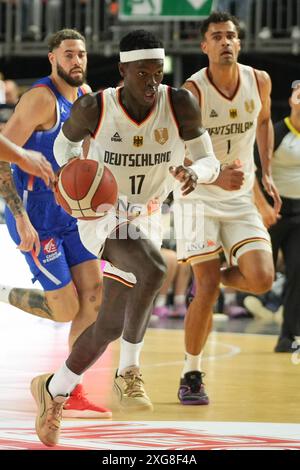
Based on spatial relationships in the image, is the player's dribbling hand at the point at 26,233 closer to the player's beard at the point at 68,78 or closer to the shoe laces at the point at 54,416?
the player's beard at the point at 68,78

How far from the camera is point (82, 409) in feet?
21.7

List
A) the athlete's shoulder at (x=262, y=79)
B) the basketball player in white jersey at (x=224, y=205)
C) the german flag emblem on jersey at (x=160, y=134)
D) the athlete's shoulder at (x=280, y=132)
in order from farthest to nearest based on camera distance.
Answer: the athlete's shoulder at (x=280, y=132), the athlete's shoulder at (x=262, y=79), the basketball player in white jersey at (x=224, y=205), the german flag emblem on jersey at (x=160, y=134)

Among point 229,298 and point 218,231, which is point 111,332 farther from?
point 229,298

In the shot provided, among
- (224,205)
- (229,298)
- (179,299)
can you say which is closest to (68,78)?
(224,205)

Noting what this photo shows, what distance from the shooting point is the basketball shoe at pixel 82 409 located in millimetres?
6461

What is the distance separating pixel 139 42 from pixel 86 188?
927mm

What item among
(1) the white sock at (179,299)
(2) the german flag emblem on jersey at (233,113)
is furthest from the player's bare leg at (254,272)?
(1) the white sock at (179,299)

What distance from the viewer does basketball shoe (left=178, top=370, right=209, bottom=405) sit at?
7.04m

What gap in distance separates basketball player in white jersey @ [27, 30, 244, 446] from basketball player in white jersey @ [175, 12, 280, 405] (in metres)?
1.10

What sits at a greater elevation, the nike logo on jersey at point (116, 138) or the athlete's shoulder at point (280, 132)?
the nike logo on jersey at point (116, 138)

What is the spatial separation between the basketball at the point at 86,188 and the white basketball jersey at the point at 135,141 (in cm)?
47

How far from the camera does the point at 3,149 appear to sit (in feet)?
16.2

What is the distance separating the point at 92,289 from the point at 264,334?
17.4ft

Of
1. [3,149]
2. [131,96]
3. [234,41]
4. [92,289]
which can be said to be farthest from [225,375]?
[3,149]
